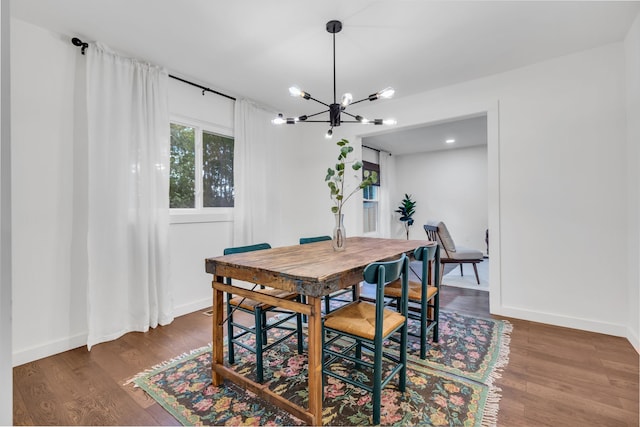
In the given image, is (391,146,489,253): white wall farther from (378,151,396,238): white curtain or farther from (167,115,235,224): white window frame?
(167,115,235,224): white window frame

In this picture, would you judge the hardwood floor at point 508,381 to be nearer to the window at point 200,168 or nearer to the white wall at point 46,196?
the white wall at point 46,196

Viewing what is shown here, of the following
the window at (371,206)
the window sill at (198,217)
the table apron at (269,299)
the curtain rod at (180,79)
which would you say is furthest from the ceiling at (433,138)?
the table apron at (269,299)

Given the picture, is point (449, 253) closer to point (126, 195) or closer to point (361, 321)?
point (361, 321)

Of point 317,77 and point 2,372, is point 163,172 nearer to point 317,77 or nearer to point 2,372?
point 317,77

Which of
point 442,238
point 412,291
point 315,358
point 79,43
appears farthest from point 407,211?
point 79,43

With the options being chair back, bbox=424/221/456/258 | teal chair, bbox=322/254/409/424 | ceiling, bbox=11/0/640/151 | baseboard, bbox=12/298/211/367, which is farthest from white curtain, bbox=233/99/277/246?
chair back, bbox=424/221/456/258

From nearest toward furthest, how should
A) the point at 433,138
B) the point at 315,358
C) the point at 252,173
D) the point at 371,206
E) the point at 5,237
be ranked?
1. the point at 5,237
2. the point at 315,358
3. the point at 252,173
4. the point at 433,138
5. the point at 371,206

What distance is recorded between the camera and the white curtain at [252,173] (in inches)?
143

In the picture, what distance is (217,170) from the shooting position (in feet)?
11.7

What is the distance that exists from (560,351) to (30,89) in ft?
14.7

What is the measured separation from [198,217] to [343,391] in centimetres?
237

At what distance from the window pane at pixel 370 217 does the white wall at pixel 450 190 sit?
3.29ft

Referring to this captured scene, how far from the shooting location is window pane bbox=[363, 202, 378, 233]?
648cm

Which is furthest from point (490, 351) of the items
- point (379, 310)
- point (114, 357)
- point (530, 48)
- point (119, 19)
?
point (119, 19)
